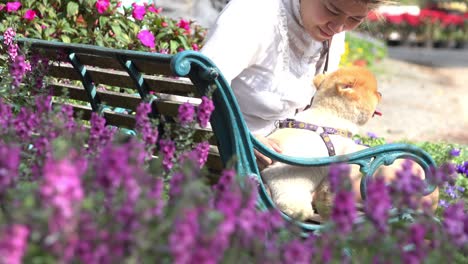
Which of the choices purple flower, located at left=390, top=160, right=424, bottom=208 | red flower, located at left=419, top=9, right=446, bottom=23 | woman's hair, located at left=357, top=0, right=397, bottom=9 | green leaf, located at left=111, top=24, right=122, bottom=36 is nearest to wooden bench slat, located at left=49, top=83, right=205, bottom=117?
woman's hair, located at left=357, top=0, right=397, bottom=9

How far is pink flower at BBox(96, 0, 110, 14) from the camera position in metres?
4.98

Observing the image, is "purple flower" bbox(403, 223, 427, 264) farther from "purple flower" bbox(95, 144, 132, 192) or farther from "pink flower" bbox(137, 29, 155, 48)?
"pink flower" bbox(137, 29, 155, 48)

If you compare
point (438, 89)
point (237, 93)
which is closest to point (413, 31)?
point (438, 89)

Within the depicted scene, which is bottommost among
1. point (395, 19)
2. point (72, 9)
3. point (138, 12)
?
point (72, 9)

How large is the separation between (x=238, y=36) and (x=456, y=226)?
1.48 m

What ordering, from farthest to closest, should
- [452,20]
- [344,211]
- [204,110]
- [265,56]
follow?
1. [452,20]
2. [265,56]
3. [204,110]
4. [344,211]

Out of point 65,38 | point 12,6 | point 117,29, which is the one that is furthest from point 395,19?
point 12,6

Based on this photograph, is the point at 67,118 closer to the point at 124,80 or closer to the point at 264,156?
the point at 124,80

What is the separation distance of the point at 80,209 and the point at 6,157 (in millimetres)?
222

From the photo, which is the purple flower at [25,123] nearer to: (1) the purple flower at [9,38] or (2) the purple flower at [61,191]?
(2) the purple flower at [61,191]

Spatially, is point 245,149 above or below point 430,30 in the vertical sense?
below

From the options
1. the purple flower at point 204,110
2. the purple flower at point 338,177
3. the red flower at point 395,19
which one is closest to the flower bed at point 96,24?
the purple flower at point 204,110

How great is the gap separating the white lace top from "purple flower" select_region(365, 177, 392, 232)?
55.7 inches

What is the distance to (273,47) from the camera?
3.35m
